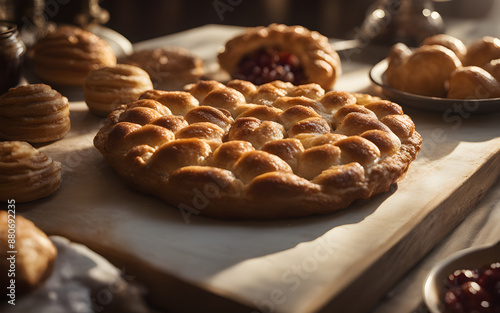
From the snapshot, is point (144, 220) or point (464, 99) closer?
point (144, 220)

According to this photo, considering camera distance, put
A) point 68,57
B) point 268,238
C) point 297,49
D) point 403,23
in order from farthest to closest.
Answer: point 403,23 → point 297,49 → point 68,57 → point 268,238

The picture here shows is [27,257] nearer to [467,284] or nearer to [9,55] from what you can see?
[467,284]

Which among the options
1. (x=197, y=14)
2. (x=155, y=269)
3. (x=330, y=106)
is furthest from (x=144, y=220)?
(x=197, y=14)

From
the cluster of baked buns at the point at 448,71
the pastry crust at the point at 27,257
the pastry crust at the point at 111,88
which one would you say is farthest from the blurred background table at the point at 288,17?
the pastry crust at the point at 27,257

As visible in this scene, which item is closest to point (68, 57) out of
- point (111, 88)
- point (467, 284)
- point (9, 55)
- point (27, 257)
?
point (9, 55)

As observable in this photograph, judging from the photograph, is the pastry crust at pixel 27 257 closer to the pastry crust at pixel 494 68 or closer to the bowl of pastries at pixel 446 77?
the bowl of pastries at pixel 446 77

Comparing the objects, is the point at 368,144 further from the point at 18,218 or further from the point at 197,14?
the point at 197,14
